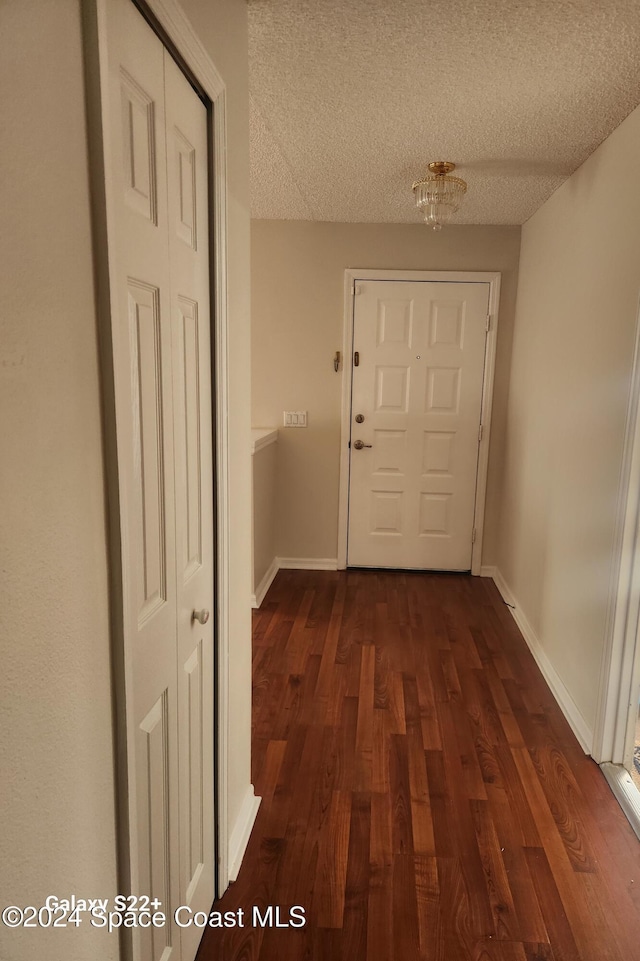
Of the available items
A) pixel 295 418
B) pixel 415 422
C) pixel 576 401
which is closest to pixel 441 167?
pixel 576 401

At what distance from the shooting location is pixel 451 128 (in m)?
2.44

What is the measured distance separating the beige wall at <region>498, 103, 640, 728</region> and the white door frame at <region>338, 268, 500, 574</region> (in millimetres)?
316

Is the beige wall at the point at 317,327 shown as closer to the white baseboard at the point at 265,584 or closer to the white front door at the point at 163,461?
the white baseboard at the point at 265,584

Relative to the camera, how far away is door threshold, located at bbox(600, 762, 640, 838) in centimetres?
199

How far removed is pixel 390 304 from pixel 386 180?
1.05 meters

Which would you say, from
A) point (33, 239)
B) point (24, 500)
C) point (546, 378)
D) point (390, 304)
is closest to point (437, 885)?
point (24, 500)

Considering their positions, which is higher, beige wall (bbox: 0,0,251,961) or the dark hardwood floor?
beige wall (bbox: 0,0,251,961)

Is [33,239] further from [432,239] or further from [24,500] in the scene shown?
[432,239]

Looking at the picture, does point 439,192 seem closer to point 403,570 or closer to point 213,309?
point 213,309

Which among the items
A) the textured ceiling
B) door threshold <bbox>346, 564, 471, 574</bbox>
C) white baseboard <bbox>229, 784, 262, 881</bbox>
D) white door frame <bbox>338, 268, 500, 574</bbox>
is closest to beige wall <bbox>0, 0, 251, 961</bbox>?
white baseboard <bbox>229, 784, 262, 881</bbox>

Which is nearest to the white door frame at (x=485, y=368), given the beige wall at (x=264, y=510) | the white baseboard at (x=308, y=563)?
the white baseboard at (x=308, y=563)

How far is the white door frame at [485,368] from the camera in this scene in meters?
4.04

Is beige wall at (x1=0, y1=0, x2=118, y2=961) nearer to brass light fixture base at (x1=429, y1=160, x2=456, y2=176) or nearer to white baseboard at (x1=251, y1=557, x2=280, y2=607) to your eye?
brass light fixture base at (x1=429, y1=160, x2=456, y2=176)

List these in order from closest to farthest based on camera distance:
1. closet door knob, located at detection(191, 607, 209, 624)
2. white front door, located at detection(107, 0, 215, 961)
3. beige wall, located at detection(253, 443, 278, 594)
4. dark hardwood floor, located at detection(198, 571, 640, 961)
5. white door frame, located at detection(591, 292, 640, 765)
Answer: white front door, located at detection(107, 0, 215, 961)
closet door knob, located at detection(191, 607, 209, 624)
dark hardwood floor, located at detection(198, 571, 640, 961)
white door frame, located at detection(591, 292, 640, 765)
beige wall, located at detection(253, 443, 278, 594)
